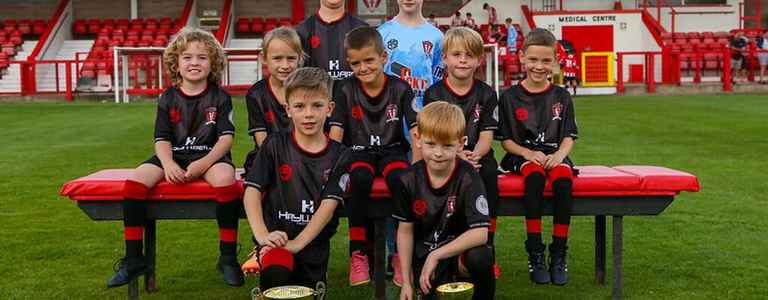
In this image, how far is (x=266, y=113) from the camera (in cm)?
581

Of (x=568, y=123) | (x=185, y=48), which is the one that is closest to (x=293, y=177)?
(x=185, y=48)

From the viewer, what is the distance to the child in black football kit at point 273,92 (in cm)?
564

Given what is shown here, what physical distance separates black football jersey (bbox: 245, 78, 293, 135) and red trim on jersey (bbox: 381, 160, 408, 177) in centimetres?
74

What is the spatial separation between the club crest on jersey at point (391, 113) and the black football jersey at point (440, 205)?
2.48 ft

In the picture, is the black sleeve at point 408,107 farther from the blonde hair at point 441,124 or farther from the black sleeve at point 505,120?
the blonde hair at point 441,124

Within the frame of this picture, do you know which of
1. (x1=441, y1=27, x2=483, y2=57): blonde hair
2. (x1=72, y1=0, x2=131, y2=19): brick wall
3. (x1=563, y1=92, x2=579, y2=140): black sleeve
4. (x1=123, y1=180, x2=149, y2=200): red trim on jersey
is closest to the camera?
(x1=123, y1=180, x2=149, y2=200): red trim on jersey

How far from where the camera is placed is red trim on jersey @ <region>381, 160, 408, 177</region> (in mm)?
5328

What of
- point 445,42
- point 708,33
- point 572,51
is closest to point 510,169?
point 445,42

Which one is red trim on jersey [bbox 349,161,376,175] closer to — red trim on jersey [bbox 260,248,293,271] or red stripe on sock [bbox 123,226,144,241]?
red trim on jersey [bbox 260,248,293,271]

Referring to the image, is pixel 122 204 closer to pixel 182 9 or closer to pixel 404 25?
pixel 404 25

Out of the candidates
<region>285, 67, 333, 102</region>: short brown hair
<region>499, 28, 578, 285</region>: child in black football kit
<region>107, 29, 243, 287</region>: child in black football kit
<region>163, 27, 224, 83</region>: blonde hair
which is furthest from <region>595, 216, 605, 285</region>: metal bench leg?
<region>163, 27, 224, 83</region>: blonde hair

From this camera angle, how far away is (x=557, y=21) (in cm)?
3541

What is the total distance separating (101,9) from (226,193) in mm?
34919

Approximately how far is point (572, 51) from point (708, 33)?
24.7ft
